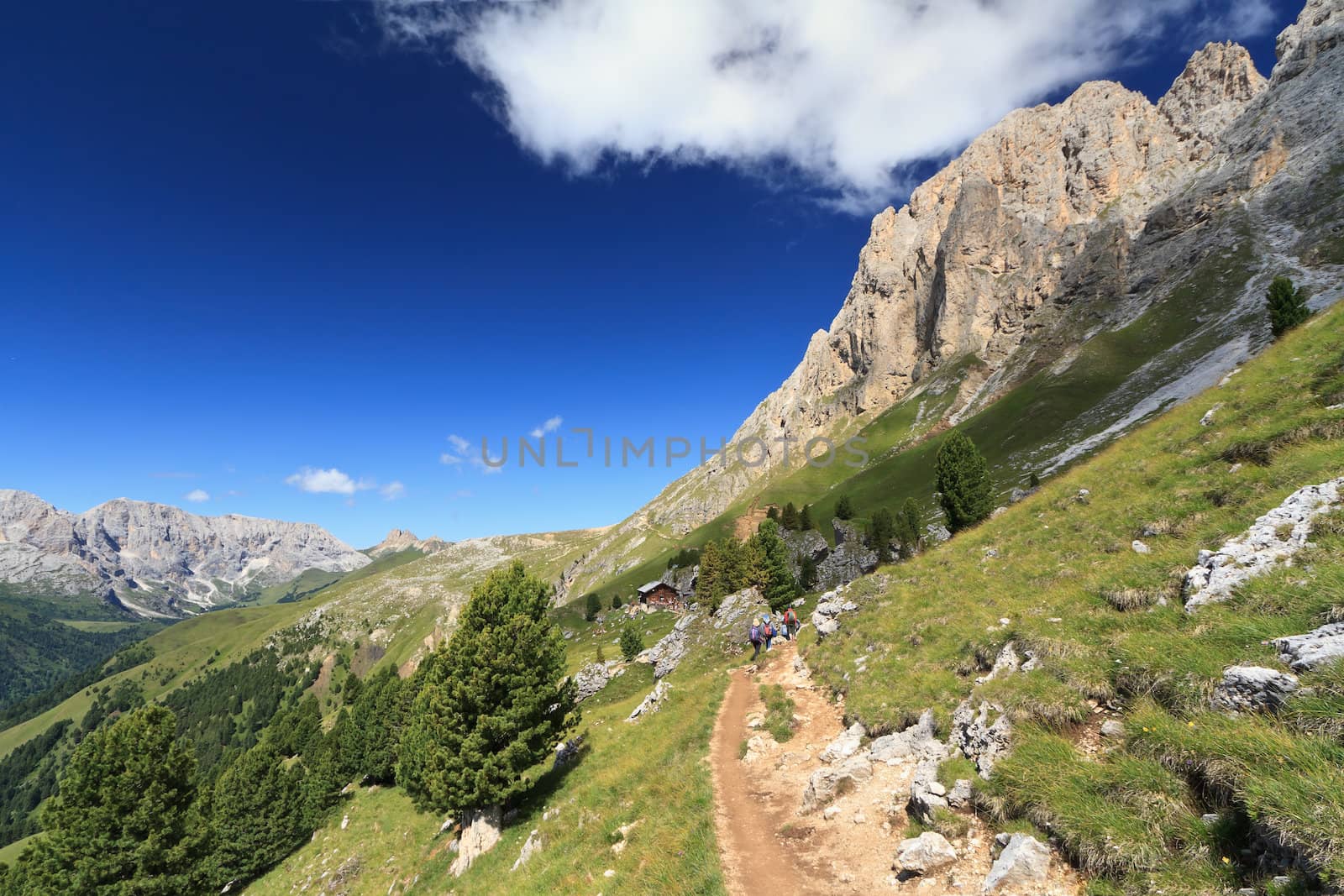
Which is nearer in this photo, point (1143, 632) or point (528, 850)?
point (1143, 632)

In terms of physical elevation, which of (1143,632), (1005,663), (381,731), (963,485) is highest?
(963,485)

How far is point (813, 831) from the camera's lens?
13836 mm

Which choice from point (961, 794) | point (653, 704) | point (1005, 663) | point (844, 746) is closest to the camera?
point (961, 794)

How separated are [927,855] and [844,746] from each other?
678 cm

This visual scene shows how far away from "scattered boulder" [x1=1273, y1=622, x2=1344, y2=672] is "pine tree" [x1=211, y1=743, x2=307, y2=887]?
65869 mm

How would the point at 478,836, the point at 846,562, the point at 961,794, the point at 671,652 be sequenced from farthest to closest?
the point at 846,562
the point at 671,652
the point at 478,836
the point at 961,794

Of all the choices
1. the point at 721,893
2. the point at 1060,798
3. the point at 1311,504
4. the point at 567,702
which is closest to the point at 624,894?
the point at 721,893

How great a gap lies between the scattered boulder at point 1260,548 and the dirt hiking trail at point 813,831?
7730 millimetres

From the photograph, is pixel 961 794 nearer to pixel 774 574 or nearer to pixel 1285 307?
pixel 774 574

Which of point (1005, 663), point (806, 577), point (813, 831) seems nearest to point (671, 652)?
point (813, 831)

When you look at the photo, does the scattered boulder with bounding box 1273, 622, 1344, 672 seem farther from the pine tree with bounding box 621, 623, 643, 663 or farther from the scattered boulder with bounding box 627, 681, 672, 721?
the pine tree with bounding box 621, 623, 643, 663

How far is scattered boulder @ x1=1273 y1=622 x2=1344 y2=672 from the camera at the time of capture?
7.62 metres

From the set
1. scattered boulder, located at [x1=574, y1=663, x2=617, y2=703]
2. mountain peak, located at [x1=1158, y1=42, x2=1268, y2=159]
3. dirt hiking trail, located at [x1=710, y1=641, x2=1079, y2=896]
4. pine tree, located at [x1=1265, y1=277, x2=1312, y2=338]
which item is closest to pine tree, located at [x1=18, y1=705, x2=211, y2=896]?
scattered boulder, located at [x1=574, y1=663, x2=617, y2=703]

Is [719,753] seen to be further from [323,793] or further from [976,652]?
[323,793]
